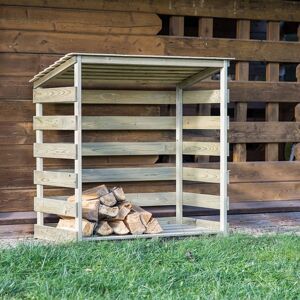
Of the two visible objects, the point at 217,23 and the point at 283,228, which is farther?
the point at 217,23

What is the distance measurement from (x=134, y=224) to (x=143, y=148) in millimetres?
1008

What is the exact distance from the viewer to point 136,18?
21.7 ft

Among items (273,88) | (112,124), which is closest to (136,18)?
(112,124)

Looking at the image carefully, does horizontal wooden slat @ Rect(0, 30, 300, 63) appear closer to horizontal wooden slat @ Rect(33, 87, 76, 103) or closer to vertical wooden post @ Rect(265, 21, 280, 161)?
vertical wooden post @ Rect(265, 21, 280, 161)

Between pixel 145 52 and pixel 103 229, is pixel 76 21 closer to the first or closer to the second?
pixel 145 52

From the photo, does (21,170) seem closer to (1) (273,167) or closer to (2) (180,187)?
(2) (180,187)

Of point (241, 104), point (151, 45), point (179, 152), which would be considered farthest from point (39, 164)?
point (241, 104)

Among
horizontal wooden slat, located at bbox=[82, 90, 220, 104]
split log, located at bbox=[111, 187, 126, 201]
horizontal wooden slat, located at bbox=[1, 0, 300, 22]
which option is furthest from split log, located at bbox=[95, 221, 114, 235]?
horizontal wooden slat, located at bbox=[1, 0, 300, 22]

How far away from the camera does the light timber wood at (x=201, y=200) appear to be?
6.22 metres

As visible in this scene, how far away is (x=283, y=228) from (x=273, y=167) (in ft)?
2.64

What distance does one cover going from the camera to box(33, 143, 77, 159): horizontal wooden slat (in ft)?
18.4

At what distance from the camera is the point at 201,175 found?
6320 millimetres

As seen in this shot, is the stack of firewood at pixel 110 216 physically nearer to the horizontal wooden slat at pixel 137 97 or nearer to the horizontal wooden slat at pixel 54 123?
the horizontal wooden slat at pixel 54 123

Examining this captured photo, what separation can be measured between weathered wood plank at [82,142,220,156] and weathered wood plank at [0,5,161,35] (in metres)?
1.22
